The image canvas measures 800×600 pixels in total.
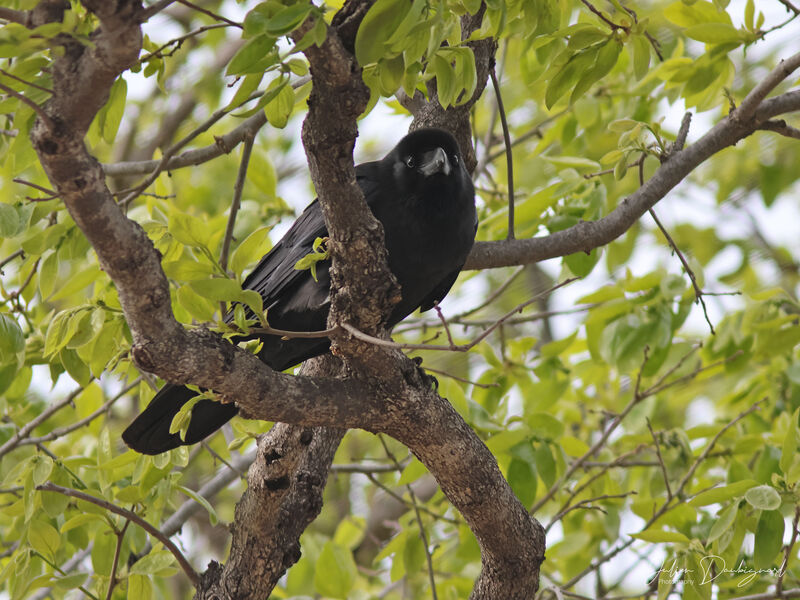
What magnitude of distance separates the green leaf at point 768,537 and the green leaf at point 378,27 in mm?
2002

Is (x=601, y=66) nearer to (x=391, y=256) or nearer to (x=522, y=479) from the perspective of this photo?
(x=391, y=256)

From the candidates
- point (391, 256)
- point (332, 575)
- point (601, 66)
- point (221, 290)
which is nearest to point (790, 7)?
point (601, 66)

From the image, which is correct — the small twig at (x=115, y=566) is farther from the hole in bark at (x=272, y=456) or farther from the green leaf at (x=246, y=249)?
the green leaf at (x=246, y=249)

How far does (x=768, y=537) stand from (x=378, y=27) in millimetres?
2097

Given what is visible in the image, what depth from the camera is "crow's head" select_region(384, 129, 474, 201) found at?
3.21 meters

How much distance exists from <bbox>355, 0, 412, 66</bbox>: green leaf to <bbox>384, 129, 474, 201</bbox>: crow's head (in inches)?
53.4

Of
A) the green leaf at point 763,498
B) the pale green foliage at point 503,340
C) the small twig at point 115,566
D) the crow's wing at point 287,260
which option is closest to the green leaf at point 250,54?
the pale green foliage at point 503,340

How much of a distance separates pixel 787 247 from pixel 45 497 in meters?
6.72

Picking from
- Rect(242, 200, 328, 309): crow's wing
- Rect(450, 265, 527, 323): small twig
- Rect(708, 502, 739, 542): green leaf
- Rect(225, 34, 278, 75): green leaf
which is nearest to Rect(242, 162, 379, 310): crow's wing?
Rect(242, 200, 328, 309): crow's wing

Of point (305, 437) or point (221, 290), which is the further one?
point (305, 437)

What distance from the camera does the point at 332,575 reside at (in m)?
3.60

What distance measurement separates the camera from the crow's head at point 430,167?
3215 mm

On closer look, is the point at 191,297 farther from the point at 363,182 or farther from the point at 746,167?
the point at 746,167

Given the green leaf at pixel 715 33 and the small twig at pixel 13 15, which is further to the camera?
the green leaf at pixel 715 33
